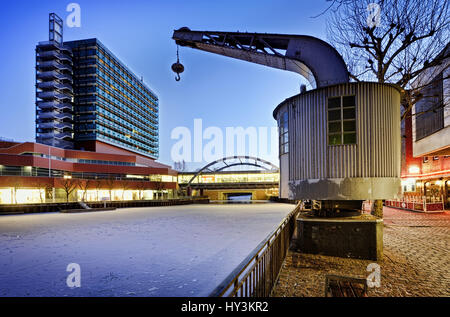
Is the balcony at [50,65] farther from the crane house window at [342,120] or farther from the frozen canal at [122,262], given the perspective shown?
the crane house window at [342,120]

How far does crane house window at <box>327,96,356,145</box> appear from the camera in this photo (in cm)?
787

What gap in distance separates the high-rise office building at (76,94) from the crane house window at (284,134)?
2882 inches

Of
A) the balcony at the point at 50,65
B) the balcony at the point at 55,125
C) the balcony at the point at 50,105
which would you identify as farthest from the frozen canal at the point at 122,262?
the balcony at the point at 50,65

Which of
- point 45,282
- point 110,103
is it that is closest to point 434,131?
point 45,282

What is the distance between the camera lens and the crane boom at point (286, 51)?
935 centimetres

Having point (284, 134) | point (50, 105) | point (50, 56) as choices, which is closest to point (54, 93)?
point (50, 105)

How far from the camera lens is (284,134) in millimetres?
9844

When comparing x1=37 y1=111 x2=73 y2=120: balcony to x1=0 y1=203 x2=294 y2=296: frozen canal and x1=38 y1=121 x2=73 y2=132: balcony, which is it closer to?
x1=38 y1=121 x2=73 y2=132: balcony

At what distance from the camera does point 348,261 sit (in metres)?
7.34

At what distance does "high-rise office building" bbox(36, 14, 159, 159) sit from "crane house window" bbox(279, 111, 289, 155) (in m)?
73.2

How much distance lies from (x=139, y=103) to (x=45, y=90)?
109 ft

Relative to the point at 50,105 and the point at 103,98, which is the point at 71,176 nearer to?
the point at 50,105
